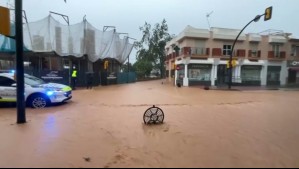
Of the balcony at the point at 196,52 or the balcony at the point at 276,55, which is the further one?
the balcony at the point at 276,55

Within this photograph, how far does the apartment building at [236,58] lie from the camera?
122ft

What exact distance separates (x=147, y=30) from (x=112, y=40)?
3417 centimetres

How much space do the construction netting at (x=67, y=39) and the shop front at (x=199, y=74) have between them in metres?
11.0

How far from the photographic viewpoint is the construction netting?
25.2 m

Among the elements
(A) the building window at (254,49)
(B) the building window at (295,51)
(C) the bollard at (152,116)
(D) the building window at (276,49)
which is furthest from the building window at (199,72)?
(C) the bollard at (152,116)

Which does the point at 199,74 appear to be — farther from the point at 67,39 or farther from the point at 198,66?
the point at 67,39

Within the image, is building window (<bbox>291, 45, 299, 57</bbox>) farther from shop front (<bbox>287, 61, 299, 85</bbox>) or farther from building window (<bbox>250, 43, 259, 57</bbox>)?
building window (<bbox>250, 43, 259, 57</bbox>)

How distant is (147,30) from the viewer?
214 ft

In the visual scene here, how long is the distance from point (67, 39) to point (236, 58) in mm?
22445

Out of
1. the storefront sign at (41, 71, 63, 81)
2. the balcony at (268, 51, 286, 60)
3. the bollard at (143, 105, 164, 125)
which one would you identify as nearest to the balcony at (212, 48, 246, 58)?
the balcony at (268, 51, 286, 60)

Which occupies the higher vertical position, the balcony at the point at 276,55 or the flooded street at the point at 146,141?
the balcony at the point at 276,55

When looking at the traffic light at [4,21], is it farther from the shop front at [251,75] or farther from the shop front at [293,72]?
Answer: the shop front at [293,72]

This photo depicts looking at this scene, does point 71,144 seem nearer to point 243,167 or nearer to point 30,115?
point 243,167

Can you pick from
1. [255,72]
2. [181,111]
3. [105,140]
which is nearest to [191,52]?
[255,72]
